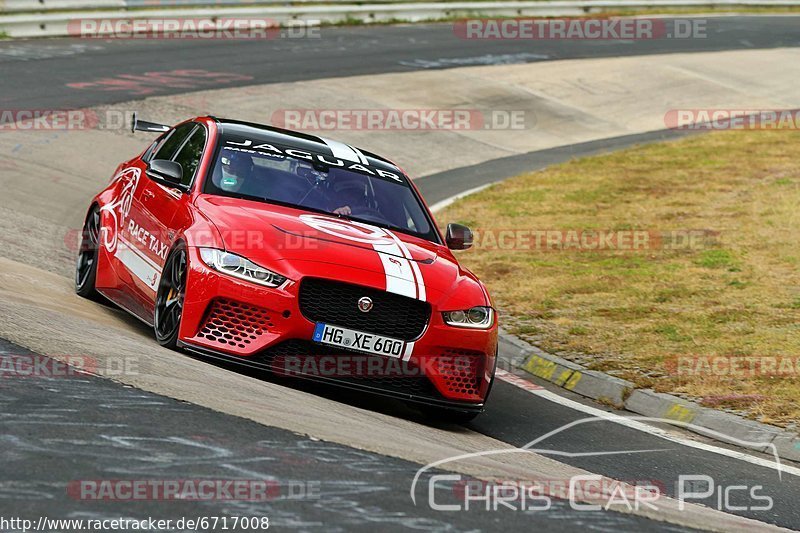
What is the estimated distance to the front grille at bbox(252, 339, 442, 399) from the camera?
24.5ft

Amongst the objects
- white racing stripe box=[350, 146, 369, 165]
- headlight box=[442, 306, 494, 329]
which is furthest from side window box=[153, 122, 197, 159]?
headlight box=[442, 306, 494, 329]

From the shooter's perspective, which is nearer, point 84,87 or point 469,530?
point 469,530

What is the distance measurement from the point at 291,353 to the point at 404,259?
102cm

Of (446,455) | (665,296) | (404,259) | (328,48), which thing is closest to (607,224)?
(665,296)

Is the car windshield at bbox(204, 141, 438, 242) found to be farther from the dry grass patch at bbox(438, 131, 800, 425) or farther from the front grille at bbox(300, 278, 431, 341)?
the dry grass patch at bbox(438, 131, 800, 425)

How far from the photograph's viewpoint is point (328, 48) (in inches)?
1114

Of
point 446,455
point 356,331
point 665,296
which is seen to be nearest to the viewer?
point 446,455

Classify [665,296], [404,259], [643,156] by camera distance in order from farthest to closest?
1. [643,156]
2. [665,296]
3. [404,259]

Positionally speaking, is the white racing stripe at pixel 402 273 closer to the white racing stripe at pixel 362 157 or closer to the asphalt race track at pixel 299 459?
the asphalt race track at pixel 299 459

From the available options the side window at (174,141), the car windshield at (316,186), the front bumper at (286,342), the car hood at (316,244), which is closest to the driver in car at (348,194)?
the car windshield at (316,186)

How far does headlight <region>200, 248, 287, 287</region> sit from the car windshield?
1043 millimetres

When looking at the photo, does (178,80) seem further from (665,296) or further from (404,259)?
(404,259)

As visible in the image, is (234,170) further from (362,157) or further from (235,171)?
(362,157)

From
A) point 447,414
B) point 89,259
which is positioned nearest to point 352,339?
point 447,414
